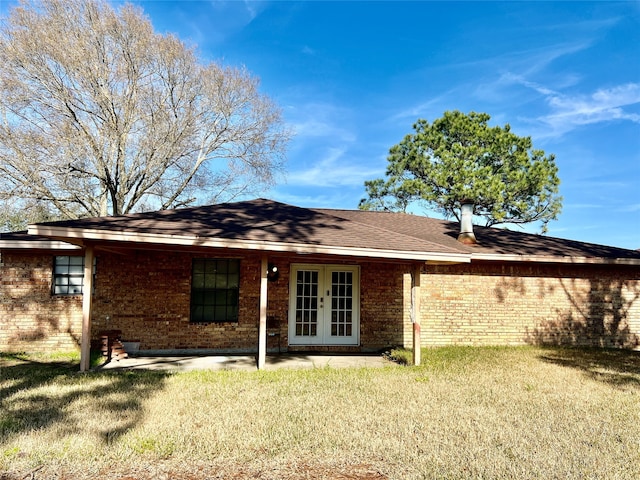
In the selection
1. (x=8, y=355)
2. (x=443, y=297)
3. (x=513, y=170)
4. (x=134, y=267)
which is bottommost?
(x=8, y=355)

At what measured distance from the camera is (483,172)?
22.3 m

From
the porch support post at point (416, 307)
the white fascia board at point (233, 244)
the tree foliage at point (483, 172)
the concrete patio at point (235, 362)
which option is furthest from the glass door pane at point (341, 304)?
the tree foliage at point (483, 172)

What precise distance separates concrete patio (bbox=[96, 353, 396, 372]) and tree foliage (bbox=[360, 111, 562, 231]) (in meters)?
15.7

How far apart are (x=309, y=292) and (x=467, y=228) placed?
15.6 feet

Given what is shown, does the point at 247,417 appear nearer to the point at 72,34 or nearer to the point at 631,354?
the point at 631,354

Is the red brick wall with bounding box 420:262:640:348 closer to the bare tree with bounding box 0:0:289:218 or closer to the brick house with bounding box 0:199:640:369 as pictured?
the brick house with bounding box 0:199:640:369

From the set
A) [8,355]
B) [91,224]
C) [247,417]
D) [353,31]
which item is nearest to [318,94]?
[353,31]

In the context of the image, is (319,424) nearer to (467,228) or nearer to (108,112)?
(467,228)

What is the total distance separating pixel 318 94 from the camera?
1678 centimetres

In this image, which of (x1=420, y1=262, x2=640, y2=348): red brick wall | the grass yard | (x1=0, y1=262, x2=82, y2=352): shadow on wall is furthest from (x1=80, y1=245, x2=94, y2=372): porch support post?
(x1=420, y1=262, x2=640, y2=348): red brick wall

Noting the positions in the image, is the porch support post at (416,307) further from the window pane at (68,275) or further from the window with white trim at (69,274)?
the window pane at (68,275)

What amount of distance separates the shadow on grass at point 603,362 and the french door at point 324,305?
4364mm

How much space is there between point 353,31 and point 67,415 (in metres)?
13.8

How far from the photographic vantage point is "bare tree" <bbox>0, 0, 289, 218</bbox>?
15484mm
